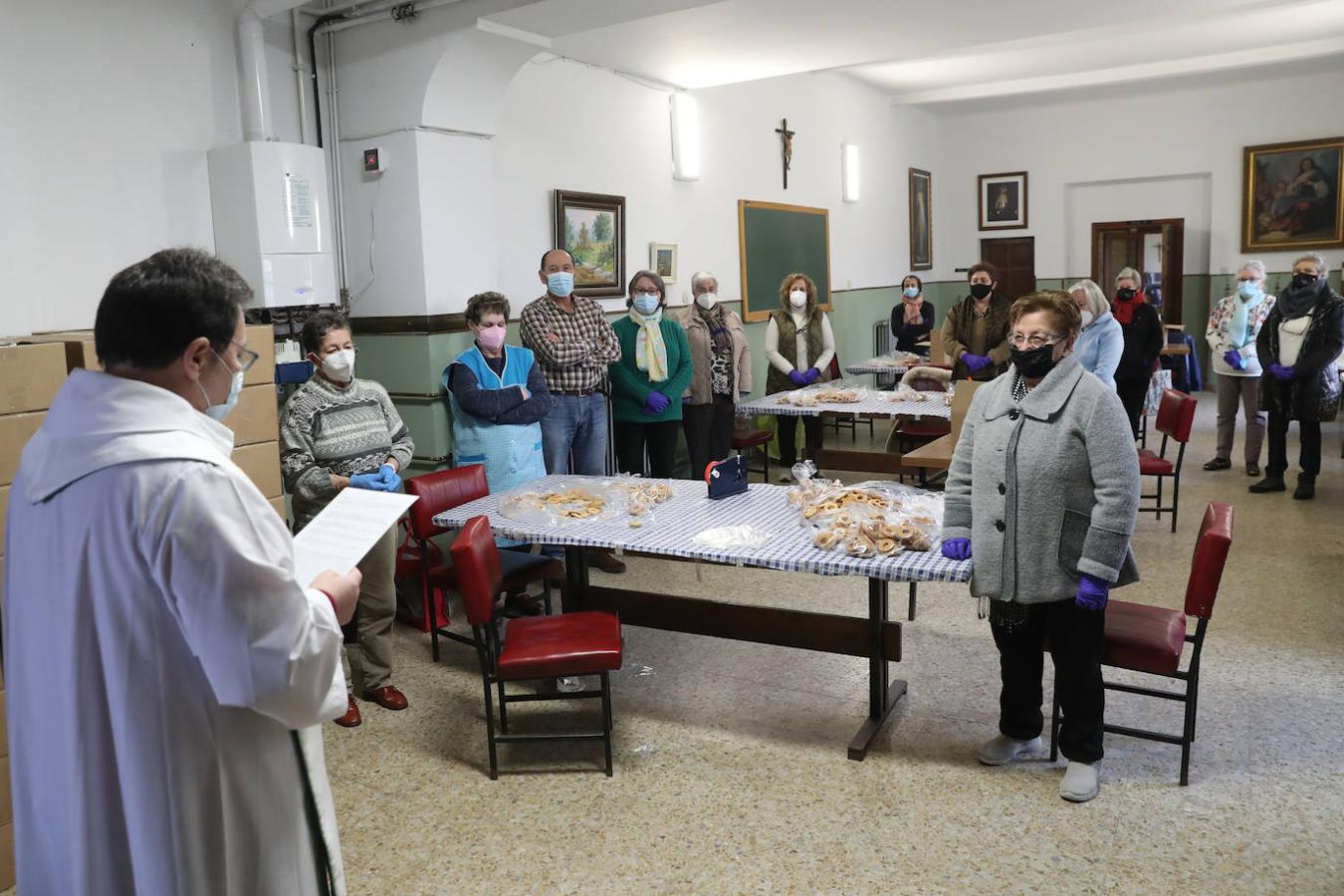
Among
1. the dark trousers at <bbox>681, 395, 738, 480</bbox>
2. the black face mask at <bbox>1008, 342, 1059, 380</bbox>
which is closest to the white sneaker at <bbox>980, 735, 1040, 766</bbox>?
the black face mask at <bbox>1008, 342, 1059, 380</bbox>

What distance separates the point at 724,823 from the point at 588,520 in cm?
122

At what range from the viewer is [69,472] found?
136cm

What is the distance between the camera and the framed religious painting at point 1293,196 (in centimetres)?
1090

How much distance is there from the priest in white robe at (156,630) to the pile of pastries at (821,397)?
5447 mm

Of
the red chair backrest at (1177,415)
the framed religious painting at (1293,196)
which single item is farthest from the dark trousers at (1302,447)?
the framed religious painting at (1293,196)

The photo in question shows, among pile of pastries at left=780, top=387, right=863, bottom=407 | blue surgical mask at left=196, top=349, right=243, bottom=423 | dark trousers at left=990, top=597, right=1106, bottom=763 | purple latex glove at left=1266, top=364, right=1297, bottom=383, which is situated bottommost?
dark trousers at left=990, top=597, right=1106, bottom=763

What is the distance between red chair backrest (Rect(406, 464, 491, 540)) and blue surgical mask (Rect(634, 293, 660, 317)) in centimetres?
186

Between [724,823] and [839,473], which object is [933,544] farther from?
[839,473]

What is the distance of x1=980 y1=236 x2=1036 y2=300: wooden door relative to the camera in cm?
1271

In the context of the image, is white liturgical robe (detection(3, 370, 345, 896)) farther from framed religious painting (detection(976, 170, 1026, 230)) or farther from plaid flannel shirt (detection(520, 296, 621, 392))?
framed religious painting (detection(976, 170, 1026, 230))

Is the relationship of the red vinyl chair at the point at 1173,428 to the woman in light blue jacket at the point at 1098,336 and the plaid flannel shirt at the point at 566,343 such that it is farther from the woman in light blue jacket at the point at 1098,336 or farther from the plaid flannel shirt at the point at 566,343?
the plaid flannel shirt at the point at 566,343

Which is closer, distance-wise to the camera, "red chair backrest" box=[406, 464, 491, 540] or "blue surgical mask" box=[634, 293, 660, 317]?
"red chair backrest" box=[406, 464, 491, 540]

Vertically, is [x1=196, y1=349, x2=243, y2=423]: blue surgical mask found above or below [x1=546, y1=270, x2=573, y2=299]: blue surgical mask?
below

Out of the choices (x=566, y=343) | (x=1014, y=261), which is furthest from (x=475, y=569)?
(x=1014, y=261)
